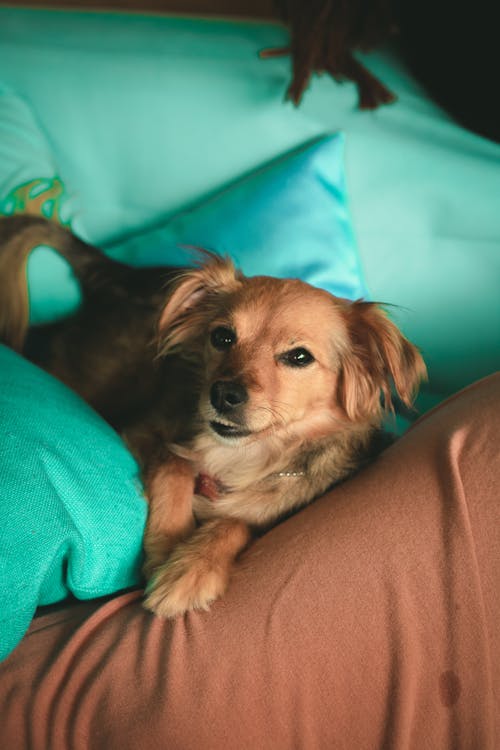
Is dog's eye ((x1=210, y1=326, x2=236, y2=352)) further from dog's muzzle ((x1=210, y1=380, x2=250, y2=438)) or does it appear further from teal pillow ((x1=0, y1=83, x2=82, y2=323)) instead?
teal pillow ((x1=0, y1=83, x2=82, y2=323))

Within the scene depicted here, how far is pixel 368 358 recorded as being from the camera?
1.67 meters

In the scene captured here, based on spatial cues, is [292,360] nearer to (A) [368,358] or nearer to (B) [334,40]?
(A) [368,358]

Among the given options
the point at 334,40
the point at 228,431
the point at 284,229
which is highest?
the point at 334,40

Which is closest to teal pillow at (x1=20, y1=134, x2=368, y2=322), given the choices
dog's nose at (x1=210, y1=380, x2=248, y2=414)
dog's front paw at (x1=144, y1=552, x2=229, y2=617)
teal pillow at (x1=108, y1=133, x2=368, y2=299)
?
teal pillow at (x1=108, y1=133, x2=368, y2=299)

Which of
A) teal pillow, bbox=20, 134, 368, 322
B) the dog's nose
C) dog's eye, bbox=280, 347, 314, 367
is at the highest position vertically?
teal pillow, bbox=20, 134, 368, 322

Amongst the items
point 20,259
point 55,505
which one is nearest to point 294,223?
point 20,259

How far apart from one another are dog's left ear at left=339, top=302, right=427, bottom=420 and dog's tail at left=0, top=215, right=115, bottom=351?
95 cm

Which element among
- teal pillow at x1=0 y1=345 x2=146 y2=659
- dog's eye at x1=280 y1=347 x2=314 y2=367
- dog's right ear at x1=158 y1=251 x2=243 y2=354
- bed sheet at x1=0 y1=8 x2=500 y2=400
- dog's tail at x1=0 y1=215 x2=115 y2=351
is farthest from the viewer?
bed sheet at x1=0 y1=8 x2=500 y2=400

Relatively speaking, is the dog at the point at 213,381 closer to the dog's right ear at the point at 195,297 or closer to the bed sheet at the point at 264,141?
the dog's right ear at the point at 195,297

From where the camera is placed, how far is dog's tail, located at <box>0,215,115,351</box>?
6.28 ft

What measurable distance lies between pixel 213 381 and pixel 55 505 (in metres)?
0.51

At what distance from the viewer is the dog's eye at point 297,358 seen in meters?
1.60

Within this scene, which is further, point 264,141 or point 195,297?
point 264,141

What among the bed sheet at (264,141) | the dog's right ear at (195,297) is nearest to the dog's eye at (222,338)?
the dog's right ear at (195,297)
